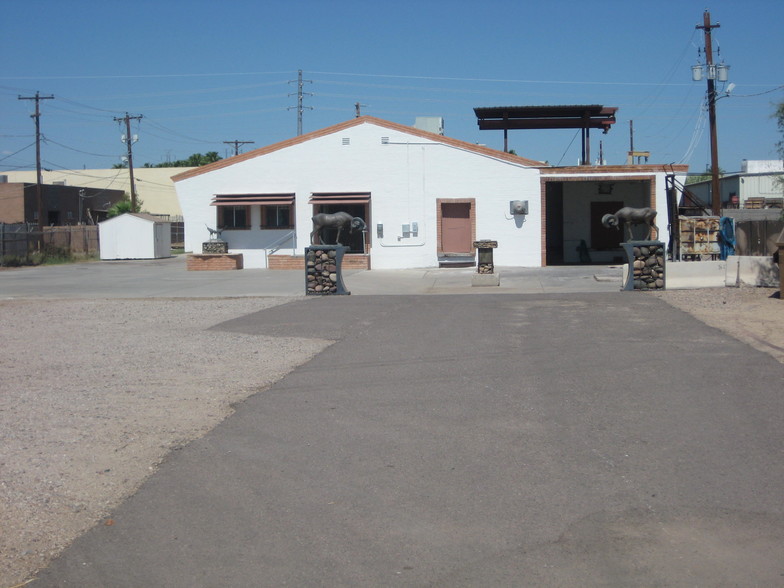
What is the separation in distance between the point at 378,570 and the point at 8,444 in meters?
3.81

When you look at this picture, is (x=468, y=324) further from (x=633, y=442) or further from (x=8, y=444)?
(x=8, y=444)

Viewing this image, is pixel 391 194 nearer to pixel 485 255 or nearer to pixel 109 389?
pixel 485 255

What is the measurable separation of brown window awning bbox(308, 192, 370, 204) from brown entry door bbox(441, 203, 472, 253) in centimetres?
280

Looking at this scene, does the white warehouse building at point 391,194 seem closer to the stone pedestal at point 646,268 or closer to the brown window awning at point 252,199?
the brown window awning at point 252,199

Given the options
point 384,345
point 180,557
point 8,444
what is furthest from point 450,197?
point 180,557

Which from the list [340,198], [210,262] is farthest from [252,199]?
[340,198]

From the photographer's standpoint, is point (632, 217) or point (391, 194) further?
point (391, 194)

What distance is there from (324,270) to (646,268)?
7134mm

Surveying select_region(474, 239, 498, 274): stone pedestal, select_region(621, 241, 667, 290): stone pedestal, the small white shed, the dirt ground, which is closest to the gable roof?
select_region(474, 239, 498, 274): stone pedestal

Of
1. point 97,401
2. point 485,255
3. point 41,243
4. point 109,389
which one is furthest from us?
point 41,243

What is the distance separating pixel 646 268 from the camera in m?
19.2

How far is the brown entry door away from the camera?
3086cm

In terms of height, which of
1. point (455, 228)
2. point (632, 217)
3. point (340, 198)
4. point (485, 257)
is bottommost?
point (485, 257)

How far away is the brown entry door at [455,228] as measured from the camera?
3086 centimetres
